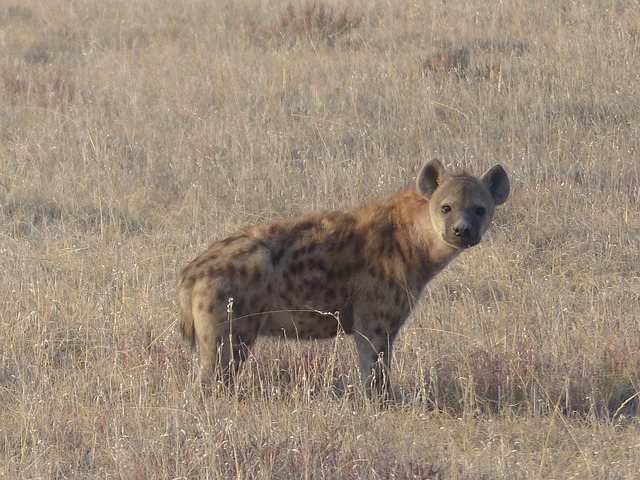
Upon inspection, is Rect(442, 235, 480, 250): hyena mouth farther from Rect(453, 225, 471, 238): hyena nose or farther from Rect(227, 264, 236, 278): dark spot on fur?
Rect(227, 264, 236, 278): dark spot on fur

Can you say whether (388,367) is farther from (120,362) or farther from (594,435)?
(120,362)

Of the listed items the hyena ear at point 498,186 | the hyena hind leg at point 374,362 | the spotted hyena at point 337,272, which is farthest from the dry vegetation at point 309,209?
the hyena ear at point 498,186

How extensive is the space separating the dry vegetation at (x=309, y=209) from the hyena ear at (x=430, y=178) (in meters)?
0.79

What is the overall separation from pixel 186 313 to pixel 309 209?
3357mm

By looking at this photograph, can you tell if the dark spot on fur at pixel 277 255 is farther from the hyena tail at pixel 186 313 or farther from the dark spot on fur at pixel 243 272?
the hyena tail at pixel 186 313

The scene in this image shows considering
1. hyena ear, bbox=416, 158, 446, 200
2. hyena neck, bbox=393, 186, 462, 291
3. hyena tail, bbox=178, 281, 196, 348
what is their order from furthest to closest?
hyena ear, bbox=416, 158, 446, 200 → hyena neck, bbox=393, 186, 462, 291 → hyena tail, bbox=178, 281, 196, 348

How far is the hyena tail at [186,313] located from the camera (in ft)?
16.4

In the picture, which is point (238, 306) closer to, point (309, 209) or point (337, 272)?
point (337, 272)

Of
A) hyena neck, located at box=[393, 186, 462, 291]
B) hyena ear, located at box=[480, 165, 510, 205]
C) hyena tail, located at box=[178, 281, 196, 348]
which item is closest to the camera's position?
hyena tail, located at box=[178, 281, 196, 348]

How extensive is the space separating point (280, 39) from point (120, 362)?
749cm

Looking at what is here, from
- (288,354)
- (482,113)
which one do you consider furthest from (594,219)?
(288,354)

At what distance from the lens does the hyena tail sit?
16.4ft

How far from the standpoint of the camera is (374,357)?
Result: 17.0 feet

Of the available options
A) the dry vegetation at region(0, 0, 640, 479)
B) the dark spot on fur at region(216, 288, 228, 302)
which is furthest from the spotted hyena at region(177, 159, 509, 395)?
the dry vegetation at region(0, 0, 640, 479)
